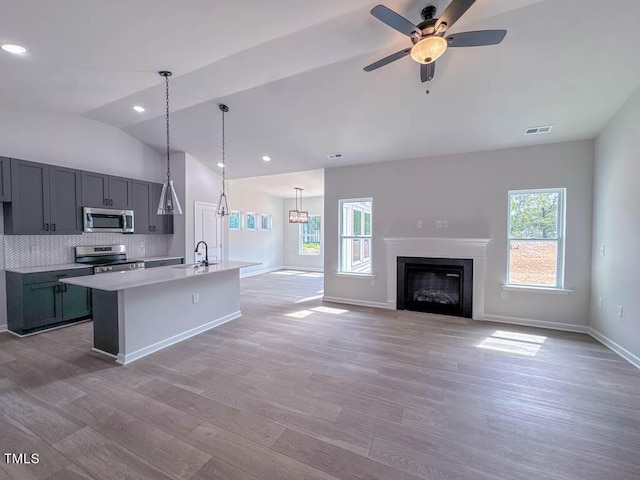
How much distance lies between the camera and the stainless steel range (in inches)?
173

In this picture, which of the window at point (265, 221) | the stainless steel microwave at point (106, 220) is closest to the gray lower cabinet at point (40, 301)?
the stainless steel microwave at point (106, 220)

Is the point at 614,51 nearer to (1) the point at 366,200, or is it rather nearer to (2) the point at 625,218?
(2) the point at 625,218

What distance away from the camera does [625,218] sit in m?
3.10

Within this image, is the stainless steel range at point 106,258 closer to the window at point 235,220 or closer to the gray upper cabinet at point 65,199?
the gray upper cabinet at point 65,199

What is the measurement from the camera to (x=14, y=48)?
237 centimetres

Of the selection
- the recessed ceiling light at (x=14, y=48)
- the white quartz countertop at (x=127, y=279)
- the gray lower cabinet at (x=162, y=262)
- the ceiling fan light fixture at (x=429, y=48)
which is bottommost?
the gray lower cabinet at (x=162, y=262)

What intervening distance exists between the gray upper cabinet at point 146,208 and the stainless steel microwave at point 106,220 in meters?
0.16

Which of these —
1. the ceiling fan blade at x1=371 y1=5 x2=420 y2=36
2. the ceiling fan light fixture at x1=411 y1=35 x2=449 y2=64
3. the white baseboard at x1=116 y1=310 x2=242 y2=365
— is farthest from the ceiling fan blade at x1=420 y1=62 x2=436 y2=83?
the white baseboard at x1=116 y1=310 x2=242 y2=365

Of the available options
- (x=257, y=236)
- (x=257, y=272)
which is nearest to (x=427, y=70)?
(x=257, y=236)

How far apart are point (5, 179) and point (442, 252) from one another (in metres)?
6.24

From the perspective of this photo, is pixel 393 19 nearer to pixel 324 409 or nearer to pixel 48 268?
pixel 324 409

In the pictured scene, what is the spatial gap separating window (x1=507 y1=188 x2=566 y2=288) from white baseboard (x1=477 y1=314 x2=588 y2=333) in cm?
55

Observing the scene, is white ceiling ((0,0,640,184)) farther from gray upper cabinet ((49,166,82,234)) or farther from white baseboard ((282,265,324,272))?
white baseboard ((282,265,324,272))

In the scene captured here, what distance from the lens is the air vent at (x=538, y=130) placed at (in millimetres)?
3603
